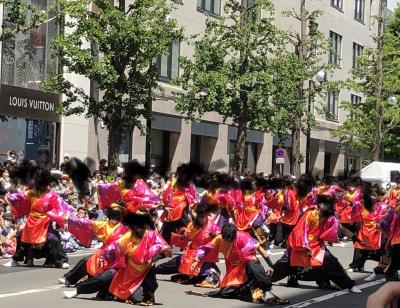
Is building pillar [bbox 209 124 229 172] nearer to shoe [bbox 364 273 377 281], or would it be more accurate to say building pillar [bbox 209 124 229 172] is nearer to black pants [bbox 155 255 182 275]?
shoe [bbox 364 273 377 281]

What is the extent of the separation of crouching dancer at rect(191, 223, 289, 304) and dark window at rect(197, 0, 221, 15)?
2358 cm

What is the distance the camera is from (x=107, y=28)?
21.5 m

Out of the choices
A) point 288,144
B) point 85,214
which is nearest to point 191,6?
point 288,144

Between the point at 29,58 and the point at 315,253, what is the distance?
15103 mm

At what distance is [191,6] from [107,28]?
39.5ft

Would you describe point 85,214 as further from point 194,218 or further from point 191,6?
point 191,6

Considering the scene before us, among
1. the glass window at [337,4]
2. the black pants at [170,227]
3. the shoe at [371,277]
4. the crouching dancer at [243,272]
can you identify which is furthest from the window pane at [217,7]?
the crouching dancer at [243,272]

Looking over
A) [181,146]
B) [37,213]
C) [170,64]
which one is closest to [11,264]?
[37,213]

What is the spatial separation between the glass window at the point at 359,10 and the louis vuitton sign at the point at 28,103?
28.3m

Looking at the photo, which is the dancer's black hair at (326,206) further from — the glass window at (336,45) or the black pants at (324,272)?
the glass window at (336,45)

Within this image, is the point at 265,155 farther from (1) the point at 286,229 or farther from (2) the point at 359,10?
(1) the point at 286,229

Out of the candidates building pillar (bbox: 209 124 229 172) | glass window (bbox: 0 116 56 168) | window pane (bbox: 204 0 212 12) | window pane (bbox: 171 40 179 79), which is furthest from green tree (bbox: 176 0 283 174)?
building pillar (bbox: 209 124 229 172)

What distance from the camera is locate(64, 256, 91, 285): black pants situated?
10953mm

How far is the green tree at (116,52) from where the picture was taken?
2088cm
